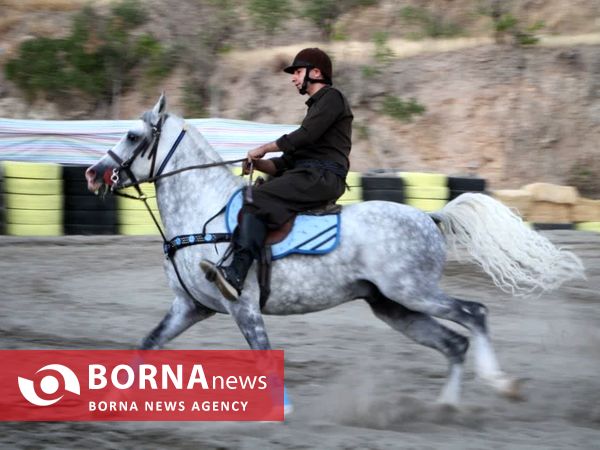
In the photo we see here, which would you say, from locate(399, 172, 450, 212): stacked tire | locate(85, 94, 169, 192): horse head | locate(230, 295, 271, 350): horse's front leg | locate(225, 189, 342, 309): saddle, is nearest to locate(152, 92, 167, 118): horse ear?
locate(85, 94, 169, 192): horse head

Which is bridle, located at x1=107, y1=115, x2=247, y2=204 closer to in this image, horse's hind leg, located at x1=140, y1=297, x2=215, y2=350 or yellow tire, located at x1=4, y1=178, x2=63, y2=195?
horse's hind leg, located at x1=140, y1=297, x2=215, y2=350

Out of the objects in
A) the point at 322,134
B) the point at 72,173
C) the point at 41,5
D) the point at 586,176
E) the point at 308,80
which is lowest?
the point at 586,176

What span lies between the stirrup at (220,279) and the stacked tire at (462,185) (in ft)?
31.5

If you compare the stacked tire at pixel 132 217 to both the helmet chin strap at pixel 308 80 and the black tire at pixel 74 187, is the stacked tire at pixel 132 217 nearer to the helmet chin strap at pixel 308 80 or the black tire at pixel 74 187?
the black tire at pixel 74 187

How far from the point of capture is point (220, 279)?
6141mm

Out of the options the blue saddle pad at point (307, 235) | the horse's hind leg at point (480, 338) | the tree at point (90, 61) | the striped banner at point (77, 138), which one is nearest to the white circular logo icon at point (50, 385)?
the blue saddle pad at point (307, 235)

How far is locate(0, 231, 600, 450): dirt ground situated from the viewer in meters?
5.69

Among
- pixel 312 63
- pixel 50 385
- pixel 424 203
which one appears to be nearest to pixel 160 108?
pixel 312 63

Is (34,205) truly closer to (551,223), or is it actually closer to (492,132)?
(551,223)

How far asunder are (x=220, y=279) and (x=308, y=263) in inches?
27.5

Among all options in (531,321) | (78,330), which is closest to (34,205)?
(78,330)

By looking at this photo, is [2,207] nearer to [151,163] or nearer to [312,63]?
[151,163]

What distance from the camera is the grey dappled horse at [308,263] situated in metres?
6.49

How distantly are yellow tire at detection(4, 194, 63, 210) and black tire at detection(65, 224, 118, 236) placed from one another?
1.35 ft
